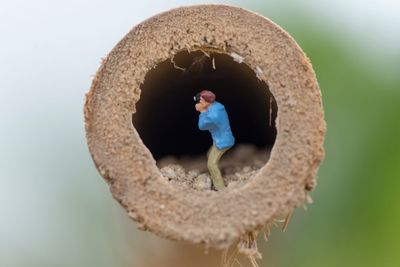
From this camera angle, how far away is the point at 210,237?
82 centimetres

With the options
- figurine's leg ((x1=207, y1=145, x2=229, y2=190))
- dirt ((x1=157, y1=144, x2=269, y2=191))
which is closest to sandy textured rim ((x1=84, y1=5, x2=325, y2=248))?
dirt ((x1=157, y1=144, x2=269, y2=191))

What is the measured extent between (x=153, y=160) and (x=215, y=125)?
0.20m

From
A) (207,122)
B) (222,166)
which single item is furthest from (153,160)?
(222,166)

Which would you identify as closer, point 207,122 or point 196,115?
point 207,122

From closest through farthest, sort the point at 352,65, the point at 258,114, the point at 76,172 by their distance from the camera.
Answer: the point at 258,114, the point at 76,172, the point at 352,65

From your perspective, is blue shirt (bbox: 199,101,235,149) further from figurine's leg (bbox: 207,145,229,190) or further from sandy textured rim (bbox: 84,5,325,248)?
sandy textured rim (bbox: 84,5,325,248)

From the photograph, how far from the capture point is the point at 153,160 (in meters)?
0.85

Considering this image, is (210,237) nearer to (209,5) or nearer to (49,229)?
(209,5)

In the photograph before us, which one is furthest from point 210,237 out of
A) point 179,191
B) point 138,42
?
point 138,42

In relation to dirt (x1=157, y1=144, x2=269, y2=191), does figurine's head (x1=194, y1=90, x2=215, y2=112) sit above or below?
above

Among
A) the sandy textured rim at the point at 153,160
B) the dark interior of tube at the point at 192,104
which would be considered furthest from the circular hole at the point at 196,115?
the sandy textured rim at the point at 153,160

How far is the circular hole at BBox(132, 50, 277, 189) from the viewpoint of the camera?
1055mm

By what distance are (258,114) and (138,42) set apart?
1.32ft

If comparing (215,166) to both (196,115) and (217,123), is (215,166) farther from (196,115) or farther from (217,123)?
(196,115)
